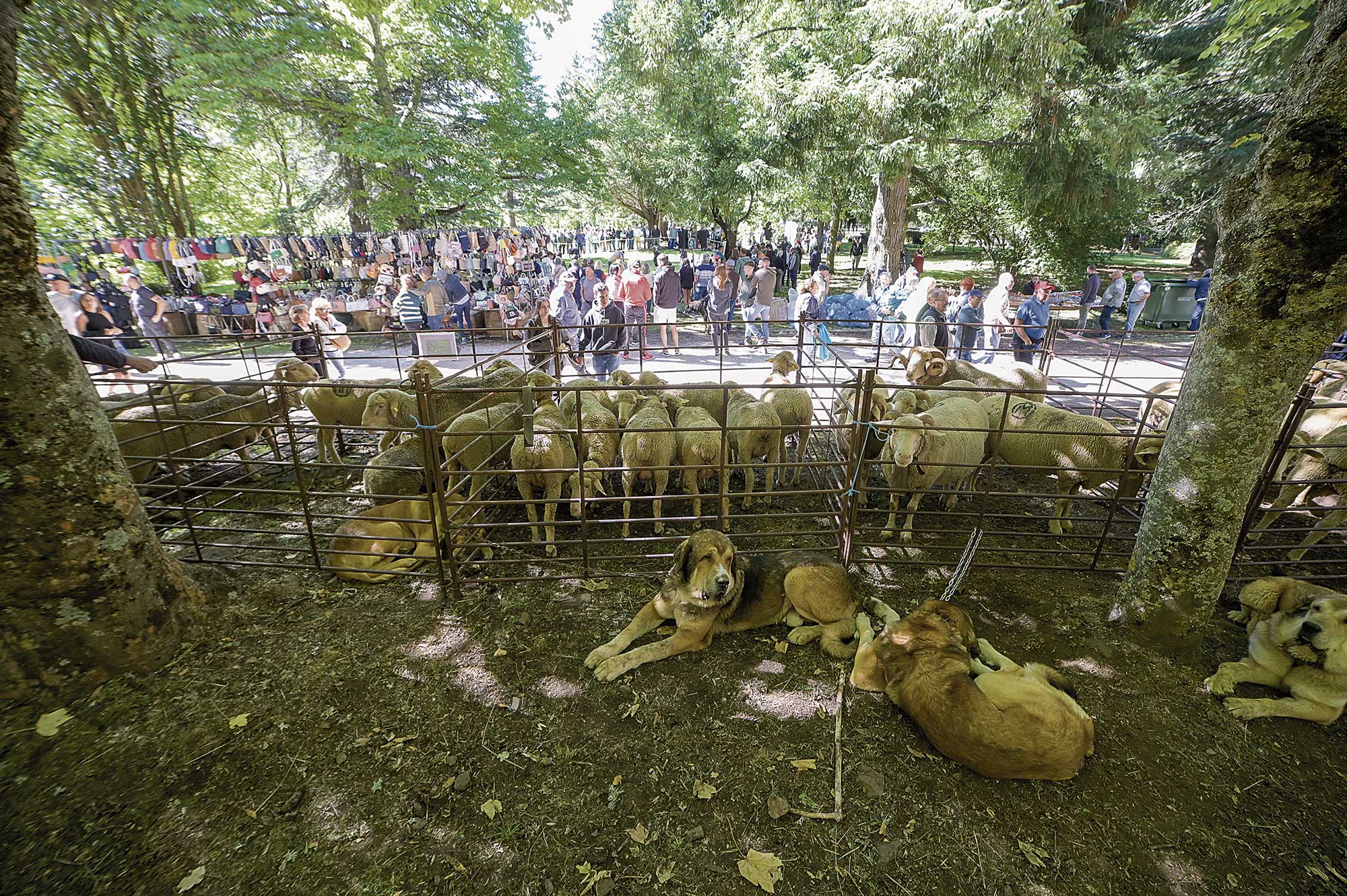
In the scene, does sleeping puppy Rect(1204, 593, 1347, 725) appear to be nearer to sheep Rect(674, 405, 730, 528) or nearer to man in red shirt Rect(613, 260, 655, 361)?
sheep Rect(674, 405, 730, 528)

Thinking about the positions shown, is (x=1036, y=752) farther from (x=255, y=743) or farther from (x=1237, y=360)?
(x=255, y=743)

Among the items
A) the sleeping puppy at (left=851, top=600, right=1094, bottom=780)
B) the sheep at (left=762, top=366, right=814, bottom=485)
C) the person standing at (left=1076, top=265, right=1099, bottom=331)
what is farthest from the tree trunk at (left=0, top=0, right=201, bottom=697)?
the person standing at (left=1076, top=265, right=1099, bottom=331)

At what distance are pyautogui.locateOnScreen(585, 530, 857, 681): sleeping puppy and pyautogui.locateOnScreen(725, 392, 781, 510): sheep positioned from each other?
1.90 meters

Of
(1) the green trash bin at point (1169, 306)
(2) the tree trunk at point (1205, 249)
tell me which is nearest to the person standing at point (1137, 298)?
(1) the green trash bin at point (1169, 306)

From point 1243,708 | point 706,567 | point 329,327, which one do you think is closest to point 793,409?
point 706,567

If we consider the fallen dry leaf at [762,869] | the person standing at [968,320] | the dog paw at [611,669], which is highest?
the person standing at [968,320]

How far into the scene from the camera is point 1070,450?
604 cm

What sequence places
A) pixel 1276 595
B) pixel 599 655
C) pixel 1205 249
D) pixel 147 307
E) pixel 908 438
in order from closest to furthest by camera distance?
pixel 1276 595
pixel 599 655
pixel 908 438
pixel 147 307
pixel 1205 249

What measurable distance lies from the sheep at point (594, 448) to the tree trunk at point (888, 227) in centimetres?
1333

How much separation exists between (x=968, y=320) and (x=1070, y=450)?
6837 millimetres

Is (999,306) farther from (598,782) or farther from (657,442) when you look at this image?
(598,782)

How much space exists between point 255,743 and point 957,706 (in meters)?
4.45

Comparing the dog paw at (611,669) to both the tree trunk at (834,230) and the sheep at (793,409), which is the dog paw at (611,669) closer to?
the sheep at (793,409)

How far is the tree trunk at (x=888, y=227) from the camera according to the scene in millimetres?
17203
